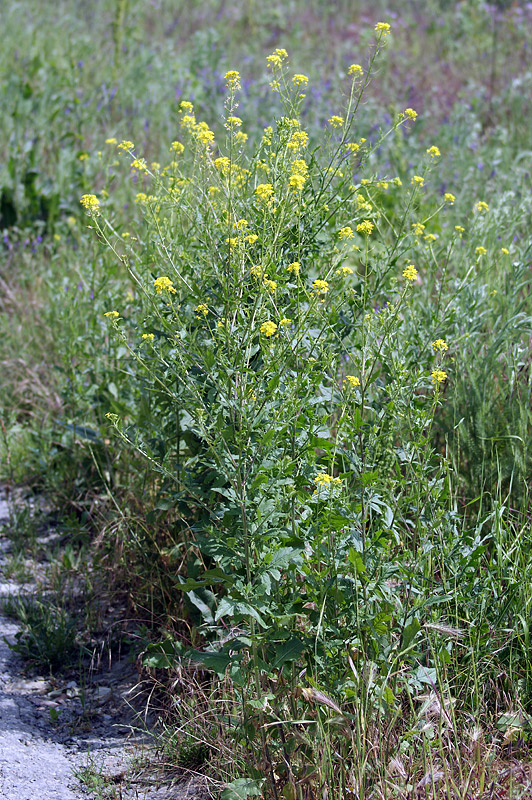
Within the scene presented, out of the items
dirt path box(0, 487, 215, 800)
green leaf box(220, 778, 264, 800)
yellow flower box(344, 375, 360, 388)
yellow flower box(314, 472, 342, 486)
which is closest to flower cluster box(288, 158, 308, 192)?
yellow flower box(344, 375, 360, 388)

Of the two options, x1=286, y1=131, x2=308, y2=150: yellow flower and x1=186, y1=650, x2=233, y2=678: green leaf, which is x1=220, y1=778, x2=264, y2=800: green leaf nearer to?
x1=186, y1=650, x2=233, y2=678: green leaf

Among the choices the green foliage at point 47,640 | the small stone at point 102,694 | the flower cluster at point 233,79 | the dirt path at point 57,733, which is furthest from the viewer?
the green foliage at point 47,640

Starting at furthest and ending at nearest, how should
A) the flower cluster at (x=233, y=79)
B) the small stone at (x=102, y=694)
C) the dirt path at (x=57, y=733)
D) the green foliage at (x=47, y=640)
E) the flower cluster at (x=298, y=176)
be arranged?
the green foliage at (x=47, y=640) < the small stone at (x=102, y=694) < the dirt path at (x=57, y=733) < the flower cluster at (x=233, y=79) < the flower cluster at (x=298, y=176)

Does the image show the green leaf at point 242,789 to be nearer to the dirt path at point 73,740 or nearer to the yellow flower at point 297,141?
the dirt path at point 73,740

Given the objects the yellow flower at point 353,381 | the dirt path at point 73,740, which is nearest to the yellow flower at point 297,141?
the yellow flower at point 353,381

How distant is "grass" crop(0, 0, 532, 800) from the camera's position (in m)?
1.99

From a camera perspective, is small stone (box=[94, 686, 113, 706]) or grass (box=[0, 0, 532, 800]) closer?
grass (box=[0, 0, 532, 800])

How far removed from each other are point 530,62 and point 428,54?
1.76 m

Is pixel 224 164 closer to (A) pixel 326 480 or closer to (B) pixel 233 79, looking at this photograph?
(B) pixel 233 79

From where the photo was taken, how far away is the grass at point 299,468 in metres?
1.99

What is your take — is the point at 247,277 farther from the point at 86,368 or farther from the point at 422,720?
the point at 86,368

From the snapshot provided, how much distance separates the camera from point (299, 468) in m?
2.18

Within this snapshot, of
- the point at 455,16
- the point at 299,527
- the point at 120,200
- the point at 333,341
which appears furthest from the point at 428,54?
the point at 299,527

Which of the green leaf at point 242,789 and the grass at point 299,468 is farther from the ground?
the grass at point 299,468
